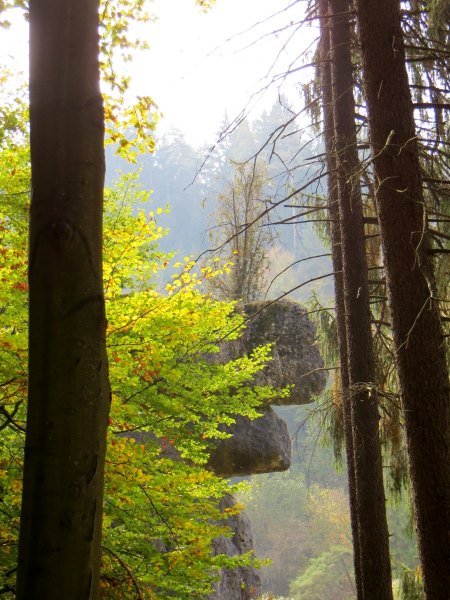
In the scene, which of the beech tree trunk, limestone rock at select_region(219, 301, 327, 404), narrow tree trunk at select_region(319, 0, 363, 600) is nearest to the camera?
the beech tree trunk

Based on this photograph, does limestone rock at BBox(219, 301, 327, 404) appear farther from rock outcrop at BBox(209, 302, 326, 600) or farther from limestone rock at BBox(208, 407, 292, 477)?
limestone rock at BBox(208, 407, 292, 477)

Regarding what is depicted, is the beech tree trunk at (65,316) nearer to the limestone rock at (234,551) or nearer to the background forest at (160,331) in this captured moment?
the background forest at (160,331)

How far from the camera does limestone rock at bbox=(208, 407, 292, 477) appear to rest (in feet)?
34.3

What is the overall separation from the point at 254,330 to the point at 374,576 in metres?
6.25

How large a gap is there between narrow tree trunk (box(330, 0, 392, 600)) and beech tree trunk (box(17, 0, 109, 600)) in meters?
3.51

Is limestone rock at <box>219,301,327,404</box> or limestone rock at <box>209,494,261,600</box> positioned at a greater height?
limestone rock at <box>219,301,327,404</box>

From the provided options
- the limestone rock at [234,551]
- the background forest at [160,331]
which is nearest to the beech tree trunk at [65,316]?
the background forest at [160,331]

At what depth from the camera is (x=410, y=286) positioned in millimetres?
3500

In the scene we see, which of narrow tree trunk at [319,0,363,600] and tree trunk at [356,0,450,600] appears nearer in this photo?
tree trunk at [356,0,450,600]

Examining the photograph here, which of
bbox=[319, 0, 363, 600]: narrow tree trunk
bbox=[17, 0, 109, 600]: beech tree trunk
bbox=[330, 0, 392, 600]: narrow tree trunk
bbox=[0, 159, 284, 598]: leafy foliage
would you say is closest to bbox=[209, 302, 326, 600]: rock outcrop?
bbox=[319, 0, 363, 600]: narrow tree trunk

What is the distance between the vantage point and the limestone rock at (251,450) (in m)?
10.5

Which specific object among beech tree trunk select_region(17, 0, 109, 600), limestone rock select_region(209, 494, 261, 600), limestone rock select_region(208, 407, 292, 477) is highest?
beech tree trunk select_region(17, 0, 109, 600)

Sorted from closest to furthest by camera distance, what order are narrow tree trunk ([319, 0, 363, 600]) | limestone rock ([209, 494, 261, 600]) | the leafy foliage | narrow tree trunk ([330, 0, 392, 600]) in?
the leafy foliage → narrow tree trunk ([330, 0, 392, 600]) → narrow tree trunk ([319, 0, 363, 600]) → limestone rock ([209, 494, 261, 600])

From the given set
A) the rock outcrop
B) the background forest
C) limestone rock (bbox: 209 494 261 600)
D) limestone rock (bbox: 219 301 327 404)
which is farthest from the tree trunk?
limestone rock (bbox: 209 494 261 600)
